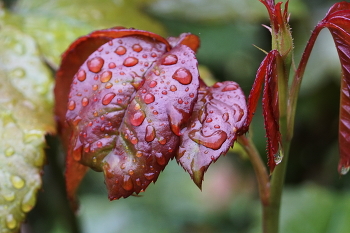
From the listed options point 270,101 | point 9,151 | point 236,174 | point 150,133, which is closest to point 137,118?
point 150,133

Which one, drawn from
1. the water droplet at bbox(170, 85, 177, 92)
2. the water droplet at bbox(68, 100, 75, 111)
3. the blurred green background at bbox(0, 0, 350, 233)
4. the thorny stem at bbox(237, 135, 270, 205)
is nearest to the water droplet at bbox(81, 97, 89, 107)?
the water droplet at bbox(68, 100, 75, 111)

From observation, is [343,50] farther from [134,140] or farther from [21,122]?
[21,122]

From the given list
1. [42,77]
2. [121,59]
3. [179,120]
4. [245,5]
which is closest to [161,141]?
[179,120]

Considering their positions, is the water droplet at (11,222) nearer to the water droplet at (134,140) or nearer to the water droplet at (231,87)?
the water droplet at (134,140)

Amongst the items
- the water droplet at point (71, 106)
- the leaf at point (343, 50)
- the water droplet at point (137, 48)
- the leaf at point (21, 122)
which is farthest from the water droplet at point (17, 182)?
the leaf at point (343, 50)

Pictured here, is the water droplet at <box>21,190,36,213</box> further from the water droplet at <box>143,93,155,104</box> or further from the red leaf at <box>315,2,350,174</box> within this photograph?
the red leaf at <box>315,2,350,174</box>
